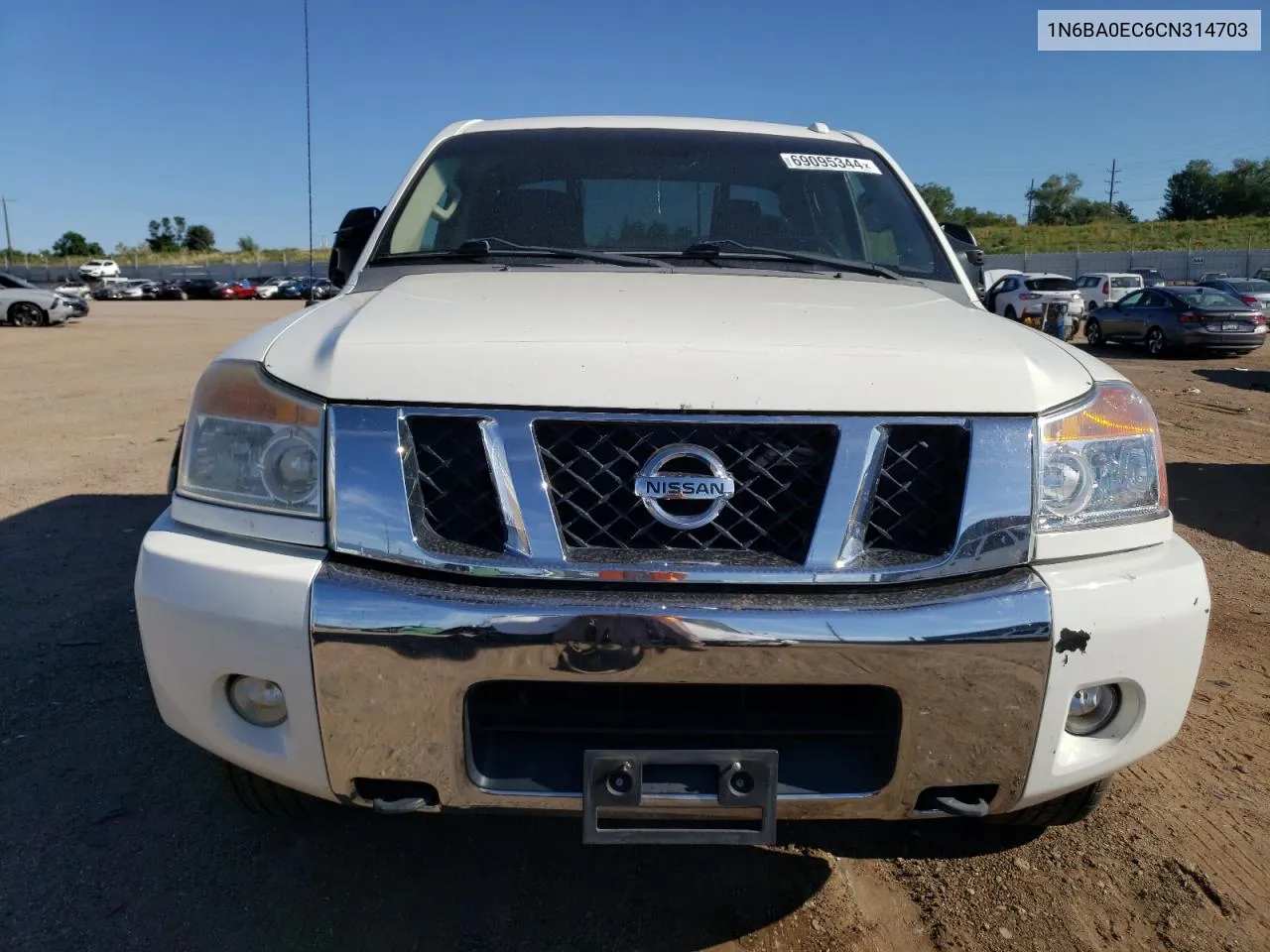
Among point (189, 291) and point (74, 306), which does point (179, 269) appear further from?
point (74, 306)

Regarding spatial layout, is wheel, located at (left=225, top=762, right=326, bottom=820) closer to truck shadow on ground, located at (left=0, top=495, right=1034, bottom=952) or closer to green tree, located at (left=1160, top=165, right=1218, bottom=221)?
truck shadow on ground, located at (left=0, top=495, right=1034, bottom=952)

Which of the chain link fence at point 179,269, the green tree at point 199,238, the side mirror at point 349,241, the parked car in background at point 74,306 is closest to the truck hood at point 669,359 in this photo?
the side mirror at point 349,241

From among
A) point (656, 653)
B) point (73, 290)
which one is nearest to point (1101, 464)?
point (656, 653)

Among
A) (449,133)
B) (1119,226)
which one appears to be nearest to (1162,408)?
(449,133)

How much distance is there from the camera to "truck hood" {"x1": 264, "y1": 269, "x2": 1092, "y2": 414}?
5.95 feet

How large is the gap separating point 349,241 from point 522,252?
0.74 metres

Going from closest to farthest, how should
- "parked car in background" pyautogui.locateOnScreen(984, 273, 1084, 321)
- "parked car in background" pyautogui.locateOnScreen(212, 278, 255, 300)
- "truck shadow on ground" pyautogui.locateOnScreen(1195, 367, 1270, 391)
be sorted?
1. "truck shadow on ground" pyautogui.locateOnScreen(1195, 367, 1270, 391)
2. "parked car in background" pyautogui.locateOnScreen(984, 273, 1084, 321)
3. "parked car in background" pyautogui.locateOnScreen(212, 278, 255, 300)

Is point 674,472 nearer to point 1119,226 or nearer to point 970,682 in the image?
point 970,682

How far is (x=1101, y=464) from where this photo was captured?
198cm

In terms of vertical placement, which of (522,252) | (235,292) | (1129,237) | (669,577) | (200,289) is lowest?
(669,577)

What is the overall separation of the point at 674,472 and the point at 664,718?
482mm

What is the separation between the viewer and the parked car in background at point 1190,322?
18.5 m

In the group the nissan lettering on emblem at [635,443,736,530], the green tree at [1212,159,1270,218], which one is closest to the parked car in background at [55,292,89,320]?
the nissan lettering on emblem at [635,443,736,530]

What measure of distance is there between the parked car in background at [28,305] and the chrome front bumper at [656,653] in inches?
1245
